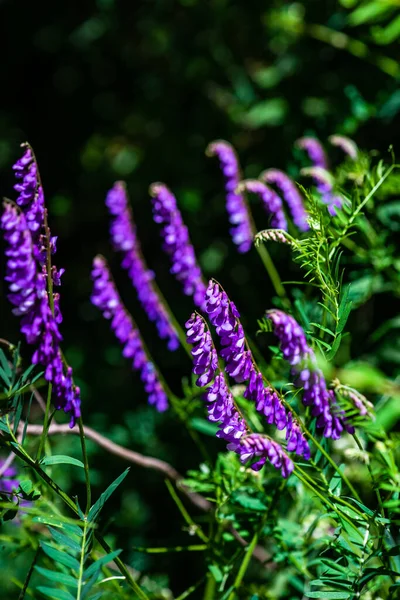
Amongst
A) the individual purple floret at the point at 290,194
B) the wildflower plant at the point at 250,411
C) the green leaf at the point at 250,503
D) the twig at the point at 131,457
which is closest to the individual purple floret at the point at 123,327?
the wildflower plant at the point at 250,411

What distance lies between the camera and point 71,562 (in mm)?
871

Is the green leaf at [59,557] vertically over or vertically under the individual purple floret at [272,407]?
under

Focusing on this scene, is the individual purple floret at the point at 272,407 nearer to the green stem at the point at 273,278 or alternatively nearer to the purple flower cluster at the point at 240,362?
the purple flower cluster at the point at 240,362

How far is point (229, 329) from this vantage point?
0.82m

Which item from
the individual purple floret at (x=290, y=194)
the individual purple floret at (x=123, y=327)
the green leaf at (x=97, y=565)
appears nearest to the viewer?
the green leaf at (x=97, y=565)

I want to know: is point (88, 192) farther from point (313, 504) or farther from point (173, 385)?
point (313, 504)

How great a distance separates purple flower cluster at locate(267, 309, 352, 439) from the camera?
823 mm

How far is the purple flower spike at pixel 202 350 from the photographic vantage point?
2.73ft

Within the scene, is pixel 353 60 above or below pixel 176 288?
above

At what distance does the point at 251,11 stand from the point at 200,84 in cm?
33

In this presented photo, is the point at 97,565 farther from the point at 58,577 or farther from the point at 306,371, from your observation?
the point at 306,371

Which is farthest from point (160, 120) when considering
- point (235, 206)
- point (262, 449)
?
point (262, 449)

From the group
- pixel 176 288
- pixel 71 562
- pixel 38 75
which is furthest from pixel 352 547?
pixel 38 75

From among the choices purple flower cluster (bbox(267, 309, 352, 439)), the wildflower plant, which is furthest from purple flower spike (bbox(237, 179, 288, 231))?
purple flower cluster (bbox(267, 309, 352, 439))
